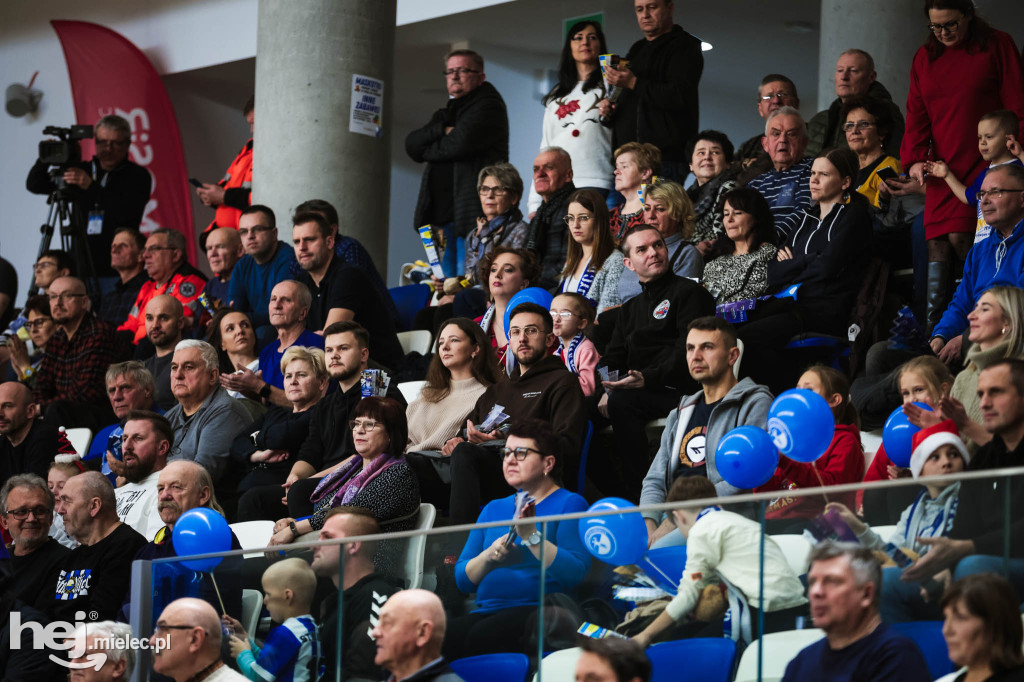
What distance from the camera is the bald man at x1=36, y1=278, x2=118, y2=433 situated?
651cm

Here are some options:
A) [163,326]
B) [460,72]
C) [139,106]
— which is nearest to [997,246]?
[460,72]

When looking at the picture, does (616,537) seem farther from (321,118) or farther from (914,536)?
(321,118)

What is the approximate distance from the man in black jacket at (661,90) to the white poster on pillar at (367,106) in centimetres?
114

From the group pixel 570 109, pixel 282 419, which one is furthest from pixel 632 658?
pixel 570 109

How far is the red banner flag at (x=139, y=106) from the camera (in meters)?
10.3

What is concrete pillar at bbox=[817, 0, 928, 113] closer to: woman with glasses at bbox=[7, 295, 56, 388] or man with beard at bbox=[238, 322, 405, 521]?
man with beard at bbox=[238, 322, 405, 521]

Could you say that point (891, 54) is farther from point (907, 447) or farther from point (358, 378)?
point (907, 447)

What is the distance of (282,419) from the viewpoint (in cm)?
536

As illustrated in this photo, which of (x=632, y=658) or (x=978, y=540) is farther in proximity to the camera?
(x=632, y=658)

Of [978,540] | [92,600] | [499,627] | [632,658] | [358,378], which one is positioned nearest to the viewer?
[978,540]

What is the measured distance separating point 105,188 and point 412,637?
5453 millimetres

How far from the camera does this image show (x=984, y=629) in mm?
2479

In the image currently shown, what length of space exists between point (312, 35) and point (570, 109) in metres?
1.31

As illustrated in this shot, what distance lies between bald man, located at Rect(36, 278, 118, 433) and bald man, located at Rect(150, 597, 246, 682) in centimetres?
317
